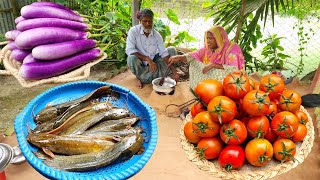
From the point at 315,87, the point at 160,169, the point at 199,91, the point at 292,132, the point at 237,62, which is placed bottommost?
the point at 160,169

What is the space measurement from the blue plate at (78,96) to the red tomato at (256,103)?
0.57 m

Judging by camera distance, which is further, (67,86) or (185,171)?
(185,171)

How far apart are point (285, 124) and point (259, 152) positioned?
8.0 inches

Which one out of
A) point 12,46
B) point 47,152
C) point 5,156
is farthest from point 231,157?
point 12,46

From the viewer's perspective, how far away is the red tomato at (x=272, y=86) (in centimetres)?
158

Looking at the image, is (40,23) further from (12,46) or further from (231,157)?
(231,157)

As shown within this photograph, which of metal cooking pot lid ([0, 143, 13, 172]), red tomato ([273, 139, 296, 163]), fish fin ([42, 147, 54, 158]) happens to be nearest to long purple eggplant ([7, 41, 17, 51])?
metal cooking pot lid ([0, 143, 13, 172])

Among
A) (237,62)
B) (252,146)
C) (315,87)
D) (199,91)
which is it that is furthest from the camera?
(315,87)

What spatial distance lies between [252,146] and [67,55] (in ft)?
7.04

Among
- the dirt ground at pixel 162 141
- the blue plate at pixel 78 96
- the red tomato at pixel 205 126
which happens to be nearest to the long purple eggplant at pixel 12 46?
the dirt ground at pixel 162 141

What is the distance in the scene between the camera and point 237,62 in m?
3.74

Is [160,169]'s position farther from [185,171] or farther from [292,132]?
[292,132]

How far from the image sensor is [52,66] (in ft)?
9.30

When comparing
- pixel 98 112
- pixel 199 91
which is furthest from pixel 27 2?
pixel 199 91
